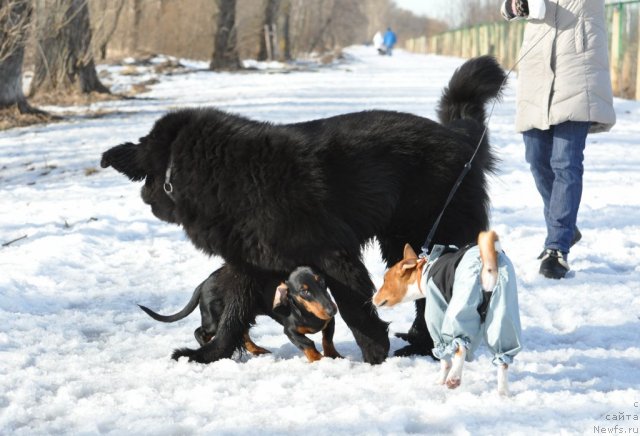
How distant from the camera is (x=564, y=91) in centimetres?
545

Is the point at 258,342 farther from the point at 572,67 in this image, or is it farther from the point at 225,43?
the point at 225,43

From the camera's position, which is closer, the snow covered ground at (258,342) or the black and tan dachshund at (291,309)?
the snow covered ground at (258,342)

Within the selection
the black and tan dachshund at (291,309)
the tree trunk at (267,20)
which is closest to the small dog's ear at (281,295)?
the black and tan dachshund at (291,309)

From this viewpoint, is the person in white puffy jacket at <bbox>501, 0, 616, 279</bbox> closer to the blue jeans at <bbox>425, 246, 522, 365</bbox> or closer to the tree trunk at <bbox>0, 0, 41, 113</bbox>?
the blue jeans at <bbox>425, 246, 522, 365</bbox>

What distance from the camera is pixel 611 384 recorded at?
3684 mm

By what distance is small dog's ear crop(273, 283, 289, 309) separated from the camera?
13.4 ft

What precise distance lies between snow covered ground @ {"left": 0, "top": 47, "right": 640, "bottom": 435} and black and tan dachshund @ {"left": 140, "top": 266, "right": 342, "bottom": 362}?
0.45ft

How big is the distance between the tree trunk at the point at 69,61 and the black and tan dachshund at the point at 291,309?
45.2ft

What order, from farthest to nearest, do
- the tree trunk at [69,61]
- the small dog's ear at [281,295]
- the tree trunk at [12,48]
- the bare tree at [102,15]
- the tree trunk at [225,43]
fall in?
the tree trunk at [225,43] < the bare tree at [102,15] < the tree trunk at [69,61] < the tree trunk at [12,48] < the small dog's ear at [281,295]

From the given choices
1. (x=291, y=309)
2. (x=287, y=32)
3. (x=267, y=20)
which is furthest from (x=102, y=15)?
(x=287, y=32)

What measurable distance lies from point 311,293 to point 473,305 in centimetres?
97

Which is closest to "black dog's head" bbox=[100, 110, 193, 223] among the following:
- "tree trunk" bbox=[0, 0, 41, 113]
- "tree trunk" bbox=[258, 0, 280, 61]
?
"tree trunk" bbox=[0, 0, 41, 113]

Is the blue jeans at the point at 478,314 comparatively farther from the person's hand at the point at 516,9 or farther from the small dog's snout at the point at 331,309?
the person's hand at the point at 516,9

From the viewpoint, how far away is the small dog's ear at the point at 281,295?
4082 millimetres
